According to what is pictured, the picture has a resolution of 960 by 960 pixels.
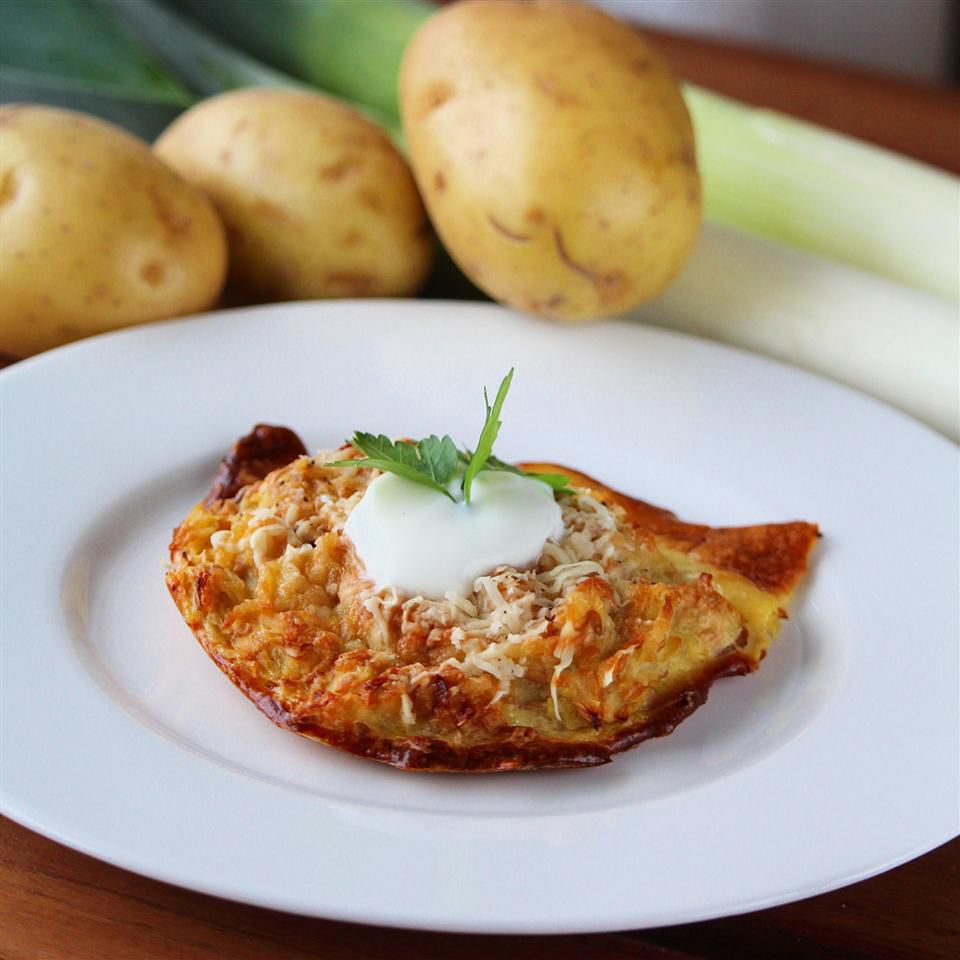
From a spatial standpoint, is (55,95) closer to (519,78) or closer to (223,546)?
(519,78)

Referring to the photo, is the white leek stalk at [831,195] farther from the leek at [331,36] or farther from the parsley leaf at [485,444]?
the parsley leaf at [485,444]

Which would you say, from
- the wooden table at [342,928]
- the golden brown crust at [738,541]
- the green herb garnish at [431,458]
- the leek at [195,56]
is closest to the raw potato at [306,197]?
the leek at [195,56]

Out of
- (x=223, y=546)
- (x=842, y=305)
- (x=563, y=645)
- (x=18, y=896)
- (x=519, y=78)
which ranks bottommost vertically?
(x=18, y=896)

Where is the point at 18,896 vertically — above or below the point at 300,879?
below

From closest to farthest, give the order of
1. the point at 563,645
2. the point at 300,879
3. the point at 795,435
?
the point at 300,879, the point at 563,645, the point at 795,435

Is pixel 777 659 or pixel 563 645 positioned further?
pixel 777 659

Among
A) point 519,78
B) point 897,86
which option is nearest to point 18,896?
point 519,78

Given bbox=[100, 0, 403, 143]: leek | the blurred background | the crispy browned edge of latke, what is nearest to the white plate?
the crispy browned edge of latke
